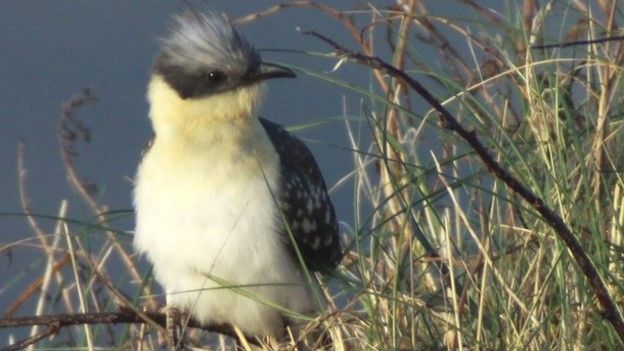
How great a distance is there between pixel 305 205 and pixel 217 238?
0.45m

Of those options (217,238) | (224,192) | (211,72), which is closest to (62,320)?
(217,238)

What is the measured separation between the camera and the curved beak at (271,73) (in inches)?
176

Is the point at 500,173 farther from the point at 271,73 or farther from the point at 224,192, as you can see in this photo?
the point at 271,73

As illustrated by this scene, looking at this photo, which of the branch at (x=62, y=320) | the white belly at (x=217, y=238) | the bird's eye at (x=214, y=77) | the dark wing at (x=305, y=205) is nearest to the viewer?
A: the branch at (x=62, y=320)

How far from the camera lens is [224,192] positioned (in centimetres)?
417

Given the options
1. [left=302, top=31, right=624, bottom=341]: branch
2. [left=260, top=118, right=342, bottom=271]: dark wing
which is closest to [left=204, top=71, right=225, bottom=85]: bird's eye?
[left=260, top=118, right=342, bottom=271]: dark wing

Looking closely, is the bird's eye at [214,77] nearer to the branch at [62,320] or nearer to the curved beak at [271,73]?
the curved beak at [271,73]

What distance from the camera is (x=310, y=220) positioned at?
446 cm

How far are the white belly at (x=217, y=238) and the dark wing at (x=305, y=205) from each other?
9 centimetres

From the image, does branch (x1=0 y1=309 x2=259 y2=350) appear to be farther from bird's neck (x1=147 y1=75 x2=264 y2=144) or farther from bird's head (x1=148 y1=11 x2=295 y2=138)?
bird's head (x1=148 y1=11 x2=295 y2=138)

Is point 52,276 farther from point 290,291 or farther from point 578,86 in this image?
point 578,86

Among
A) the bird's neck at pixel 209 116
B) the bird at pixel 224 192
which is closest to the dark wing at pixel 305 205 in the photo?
the bird at pixel 224 192

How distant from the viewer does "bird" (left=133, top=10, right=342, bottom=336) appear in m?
4.12

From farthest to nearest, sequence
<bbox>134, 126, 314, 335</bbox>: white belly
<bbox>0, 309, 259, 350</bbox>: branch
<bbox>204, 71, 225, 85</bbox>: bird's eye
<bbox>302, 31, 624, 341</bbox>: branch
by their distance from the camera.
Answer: <bbox>204, 71, 225, 85</bbox>: bird's eye < <bbox>134, 126, 314, 335</bbox>: white belly < <bbox>0, 309, 259, 350</bbox>: branch < <bbox>302, 31, 624, 341</bbox>: branch
